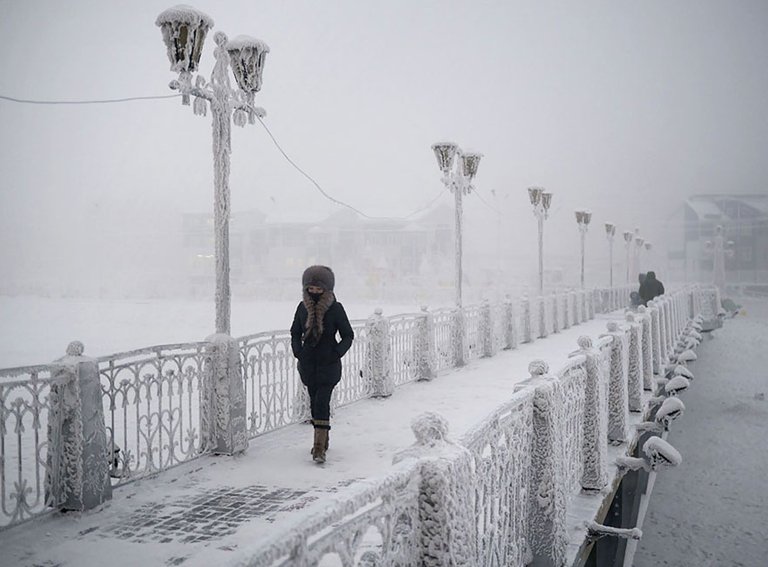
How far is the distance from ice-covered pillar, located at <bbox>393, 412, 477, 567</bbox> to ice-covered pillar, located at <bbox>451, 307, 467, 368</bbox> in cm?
1205

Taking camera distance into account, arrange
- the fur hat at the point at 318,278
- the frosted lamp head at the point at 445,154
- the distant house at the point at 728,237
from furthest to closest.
A: the distant house at the point at 728,237 → the frosted lamp head at the point at 445,154 → the fur hat at the point at 318,278

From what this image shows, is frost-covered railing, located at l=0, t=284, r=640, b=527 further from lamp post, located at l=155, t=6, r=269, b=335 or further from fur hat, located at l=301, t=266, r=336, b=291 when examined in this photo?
fur hat, located at l=301, t=266, r=336, b=291

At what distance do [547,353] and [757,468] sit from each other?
17.5 feet

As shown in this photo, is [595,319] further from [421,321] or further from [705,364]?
[421,321]

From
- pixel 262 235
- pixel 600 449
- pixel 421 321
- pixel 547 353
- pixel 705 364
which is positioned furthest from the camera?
pixel 262 235

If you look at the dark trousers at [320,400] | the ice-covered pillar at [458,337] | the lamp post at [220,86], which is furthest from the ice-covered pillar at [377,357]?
the ice-covered pillar at [458,337]

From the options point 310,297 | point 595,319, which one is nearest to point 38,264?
point 595,319

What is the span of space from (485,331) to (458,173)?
162 inches

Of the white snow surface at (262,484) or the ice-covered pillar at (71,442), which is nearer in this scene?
the white snow surface at (262,484)

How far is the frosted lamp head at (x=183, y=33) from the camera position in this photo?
7.01 metres

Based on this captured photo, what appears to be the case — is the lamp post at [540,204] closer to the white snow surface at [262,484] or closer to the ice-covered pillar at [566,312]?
the ice-covered pillar at [566,312]

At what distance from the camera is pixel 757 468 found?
1402 centimetres

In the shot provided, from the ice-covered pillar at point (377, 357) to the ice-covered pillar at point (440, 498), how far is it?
8081mm

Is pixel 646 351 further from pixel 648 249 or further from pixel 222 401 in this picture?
pixel 648 249
